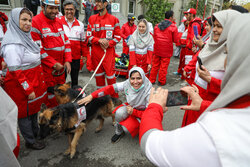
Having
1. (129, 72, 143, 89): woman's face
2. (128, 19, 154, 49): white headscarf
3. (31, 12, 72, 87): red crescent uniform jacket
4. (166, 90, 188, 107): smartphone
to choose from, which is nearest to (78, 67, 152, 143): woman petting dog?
(129, 72, 143, 89): woman's face

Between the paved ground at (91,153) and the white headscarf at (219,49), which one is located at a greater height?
the white headscarf at (219,49)

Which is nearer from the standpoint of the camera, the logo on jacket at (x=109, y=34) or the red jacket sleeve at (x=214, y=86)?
the red jacket sleeve at (x=214, y=86)

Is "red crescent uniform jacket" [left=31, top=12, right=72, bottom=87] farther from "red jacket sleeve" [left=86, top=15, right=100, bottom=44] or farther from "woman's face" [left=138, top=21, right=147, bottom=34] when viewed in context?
"woman's face" [left=138, top=21, right=147, bottom=34]

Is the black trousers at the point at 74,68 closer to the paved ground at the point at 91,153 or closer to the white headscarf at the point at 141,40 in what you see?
the paved ground at the point at 91,153

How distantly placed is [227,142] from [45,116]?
234cm

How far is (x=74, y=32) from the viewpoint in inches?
159

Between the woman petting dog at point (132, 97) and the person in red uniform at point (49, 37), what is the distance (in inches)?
45.9

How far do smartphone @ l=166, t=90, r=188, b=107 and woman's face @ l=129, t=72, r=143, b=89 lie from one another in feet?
4.33

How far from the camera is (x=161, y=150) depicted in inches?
28.5

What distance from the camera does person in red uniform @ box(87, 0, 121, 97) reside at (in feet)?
12.8

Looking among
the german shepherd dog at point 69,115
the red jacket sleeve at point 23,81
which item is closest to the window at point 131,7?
the german shepherd dog at point 69,115

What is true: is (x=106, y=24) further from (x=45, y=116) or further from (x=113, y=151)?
(x=113, y=151)

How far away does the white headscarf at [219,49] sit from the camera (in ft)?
5.99

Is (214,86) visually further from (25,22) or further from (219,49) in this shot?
(25,22)
